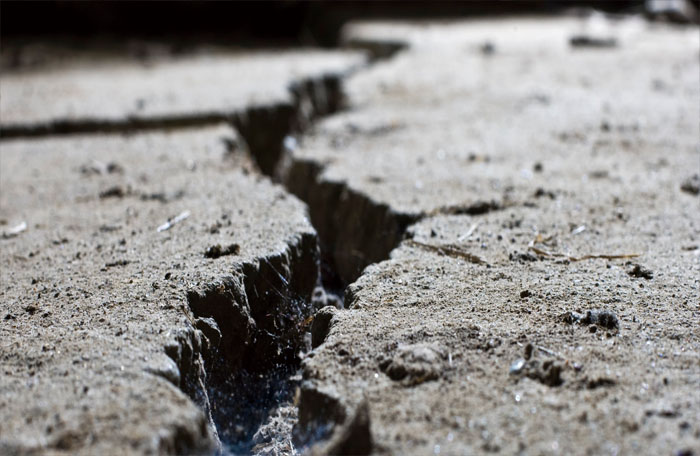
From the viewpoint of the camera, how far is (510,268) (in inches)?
72.4

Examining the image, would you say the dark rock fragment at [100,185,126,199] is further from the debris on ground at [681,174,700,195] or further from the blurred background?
the blurred background

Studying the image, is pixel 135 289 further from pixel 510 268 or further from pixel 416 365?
pixel 510 268

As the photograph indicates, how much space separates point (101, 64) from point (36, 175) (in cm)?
250

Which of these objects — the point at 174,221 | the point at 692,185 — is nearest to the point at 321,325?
the point at 174,221

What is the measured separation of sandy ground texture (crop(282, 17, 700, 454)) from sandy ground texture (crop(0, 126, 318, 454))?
246 millimetres

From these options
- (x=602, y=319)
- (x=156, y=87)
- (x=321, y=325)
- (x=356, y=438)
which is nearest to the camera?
(x=356, y=438)

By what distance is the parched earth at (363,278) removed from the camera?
4.23 feet

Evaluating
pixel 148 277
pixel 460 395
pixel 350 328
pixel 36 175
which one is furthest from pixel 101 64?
pixel 460 395

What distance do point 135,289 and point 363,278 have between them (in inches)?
20.5

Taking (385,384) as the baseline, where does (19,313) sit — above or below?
below

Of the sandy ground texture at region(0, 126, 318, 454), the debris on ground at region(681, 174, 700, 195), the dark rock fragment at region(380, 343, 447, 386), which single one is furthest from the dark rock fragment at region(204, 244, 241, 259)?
the debris on ground at region(681, 174, 700, 195)

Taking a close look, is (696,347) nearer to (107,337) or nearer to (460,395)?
(460,395)

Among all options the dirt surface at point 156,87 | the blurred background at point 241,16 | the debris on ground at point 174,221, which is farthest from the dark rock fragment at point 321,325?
the blurred background at point 241,16

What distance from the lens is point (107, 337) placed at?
5.02ft
